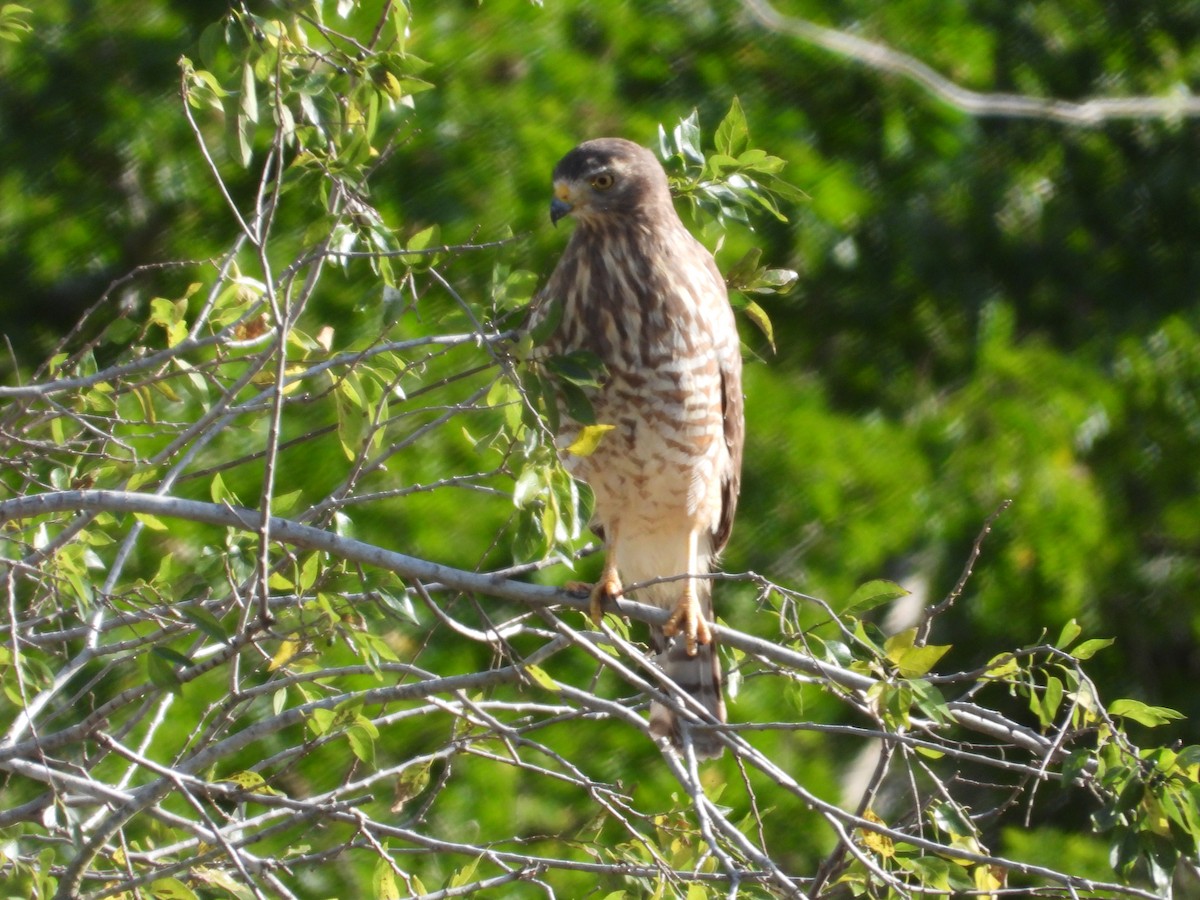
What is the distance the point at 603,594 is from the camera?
9.64ft

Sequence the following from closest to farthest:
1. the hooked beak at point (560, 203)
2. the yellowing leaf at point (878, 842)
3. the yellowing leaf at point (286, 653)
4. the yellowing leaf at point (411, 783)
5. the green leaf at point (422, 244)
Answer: the yellowing leaf at point (878, 842) → the yellowing leaf at point (286, 653) → the green leaf at point (422, 244) → the yellowing leaf at point (411, 783) → the hooked beak at point (560, 203)

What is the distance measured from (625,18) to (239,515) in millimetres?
2964

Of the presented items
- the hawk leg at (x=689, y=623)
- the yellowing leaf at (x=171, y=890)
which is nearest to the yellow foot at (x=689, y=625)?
the hawk leg at (x=689, y=623)

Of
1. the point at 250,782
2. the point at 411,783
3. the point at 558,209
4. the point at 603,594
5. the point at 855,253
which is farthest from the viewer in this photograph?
the point at 855,253

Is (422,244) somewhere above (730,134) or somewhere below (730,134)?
Result: below

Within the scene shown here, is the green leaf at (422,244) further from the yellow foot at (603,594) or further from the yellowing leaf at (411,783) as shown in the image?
the yellowing leaf at (411,783)

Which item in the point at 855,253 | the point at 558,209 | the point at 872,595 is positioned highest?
the point at 558,209

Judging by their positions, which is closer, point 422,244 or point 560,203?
point 422,244

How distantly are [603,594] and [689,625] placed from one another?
41cm

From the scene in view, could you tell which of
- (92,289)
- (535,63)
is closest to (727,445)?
(535,63)

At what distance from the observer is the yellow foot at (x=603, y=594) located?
2.78m

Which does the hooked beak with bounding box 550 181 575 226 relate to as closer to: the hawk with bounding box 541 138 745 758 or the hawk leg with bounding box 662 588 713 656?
the hawk with bounding box 541 138 745 758

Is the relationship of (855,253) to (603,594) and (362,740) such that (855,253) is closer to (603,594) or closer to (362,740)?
(603,594)

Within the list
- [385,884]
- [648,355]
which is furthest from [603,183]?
[385,884]
